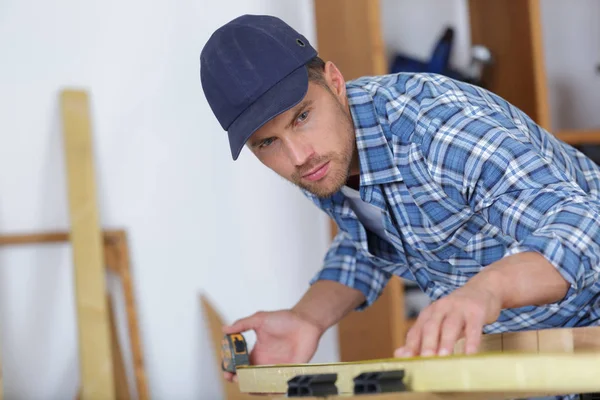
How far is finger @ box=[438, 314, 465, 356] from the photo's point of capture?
0.77 metres

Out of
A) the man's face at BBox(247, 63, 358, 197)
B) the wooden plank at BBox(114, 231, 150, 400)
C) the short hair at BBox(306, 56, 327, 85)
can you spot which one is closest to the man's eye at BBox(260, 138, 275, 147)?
the man's face at BBox(247, 63, 358, 197)

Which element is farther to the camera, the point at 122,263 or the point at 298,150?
the point at 122,263

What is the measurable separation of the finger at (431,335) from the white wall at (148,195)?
1.95 metres

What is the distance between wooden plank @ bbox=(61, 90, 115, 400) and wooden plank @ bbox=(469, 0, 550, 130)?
1.38 meters

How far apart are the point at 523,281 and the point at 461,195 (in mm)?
305

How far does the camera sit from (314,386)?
2.54 ft

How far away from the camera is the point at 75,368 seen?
254cm

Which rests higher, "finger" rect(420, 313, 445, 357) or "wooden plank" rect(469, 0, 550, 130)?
"wooden plank" rect(469, 0, 550, 130)

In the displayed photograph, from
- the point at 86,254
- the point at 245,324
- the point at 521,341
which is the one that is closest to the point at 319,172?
the point at 245,324

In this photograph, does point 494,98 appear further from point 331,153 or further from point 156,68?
point 156,68

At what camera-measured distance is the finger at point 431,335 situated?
0.78 metres

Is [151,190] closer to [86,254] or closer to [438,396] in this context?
[86,254]

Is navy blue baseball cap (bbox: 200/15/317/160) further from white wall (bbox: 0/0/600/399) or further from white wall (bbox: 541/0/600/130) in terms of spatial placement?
white wall (bbox: 541/0/600/130)

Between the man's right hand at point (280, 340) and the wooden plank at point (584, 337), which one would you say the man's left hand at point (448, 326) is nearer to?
the wooden plank at point (584, 337)
